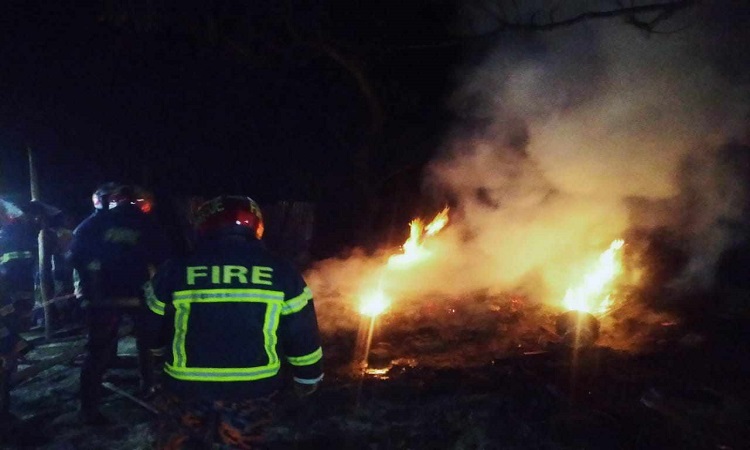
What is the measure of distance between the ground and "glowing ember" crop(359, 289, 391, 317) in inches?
38.4

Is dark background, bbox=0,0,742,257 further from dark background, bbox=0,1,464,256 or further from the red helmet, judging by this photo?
the red helmet

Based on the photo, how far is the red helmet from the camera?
3141mm

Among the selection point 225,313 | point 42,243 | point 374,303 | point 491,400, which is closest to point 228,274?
point 225,313

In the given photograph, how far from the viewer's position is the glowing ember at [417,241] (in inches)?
401

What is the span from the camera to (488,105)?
11375mm

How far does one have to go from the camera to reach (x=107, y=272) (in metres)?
5.50

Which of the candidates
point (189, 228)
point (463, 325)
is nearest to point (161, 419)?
point (463, 325)

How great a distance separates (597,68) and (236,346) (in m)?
9.12

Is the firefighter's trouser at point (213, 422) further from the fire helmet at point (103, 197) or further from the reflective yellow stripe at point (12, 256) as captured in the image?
the reflective yellow stripe at point (12, 256)

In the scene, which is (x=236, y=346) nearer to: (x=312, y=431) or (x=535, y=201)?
(x=312, y=431)

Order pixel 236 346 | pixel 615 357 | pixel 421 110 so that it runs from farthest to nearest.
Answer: pixel 421 110 → pixel 615 357 → pixel 236 346

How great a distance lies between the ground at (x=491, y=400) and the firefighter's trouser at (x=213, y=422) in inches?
76.6

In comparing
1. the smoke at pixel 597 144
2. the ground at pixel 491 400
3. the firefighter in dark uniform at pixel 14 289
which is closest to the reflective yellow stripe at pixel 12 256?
the firefighter in dark uniform at pixel 14 289

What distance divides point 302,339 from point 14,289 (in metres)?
5.08
